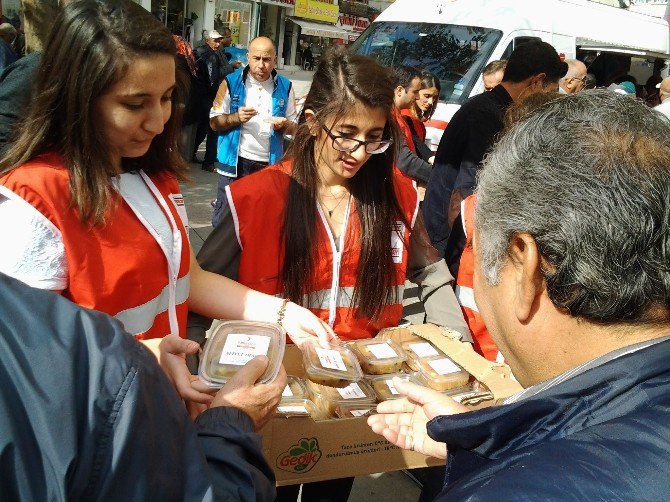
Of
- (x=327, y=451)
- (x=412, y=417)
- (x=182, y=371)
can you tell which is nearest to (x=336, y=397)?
(x=327, y=451)

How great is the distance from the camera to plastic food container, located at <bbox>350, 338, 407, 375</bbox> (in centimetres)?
196

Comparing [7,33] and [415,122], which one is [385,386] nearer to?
[415,122]

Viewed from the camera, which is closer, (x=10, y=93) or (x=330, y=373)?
(x=330, y=373)

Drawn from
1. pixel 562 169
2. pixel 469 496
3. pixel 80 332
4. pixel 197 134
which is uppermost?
pixel 562 169

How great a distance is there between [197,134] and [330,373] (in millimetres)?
8262

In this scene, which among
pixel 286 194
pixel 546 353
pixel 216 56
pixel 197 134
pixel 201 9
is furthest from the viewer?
pixel 201 9

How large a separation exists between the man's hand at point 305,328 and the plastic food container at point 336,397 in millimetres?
144

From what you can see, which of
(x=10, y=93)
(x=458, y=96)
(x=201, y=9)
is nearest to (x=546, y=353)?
(x=10, y=93)

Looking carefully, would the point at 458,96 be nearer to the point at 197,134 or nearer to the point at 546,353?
the point at 197,134

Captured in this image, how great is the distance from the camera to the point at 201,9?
24.2 m

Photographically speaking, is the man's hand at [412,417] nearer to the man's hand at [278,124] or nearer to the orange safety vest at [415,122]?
the orange safety vest at [415,122]

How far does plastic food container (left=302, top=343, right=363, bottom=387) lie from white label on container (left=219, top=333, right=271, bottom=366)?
20 centimetres

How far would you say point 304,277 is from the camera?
2135mm

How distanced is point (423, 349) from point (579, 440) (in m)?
1.21
